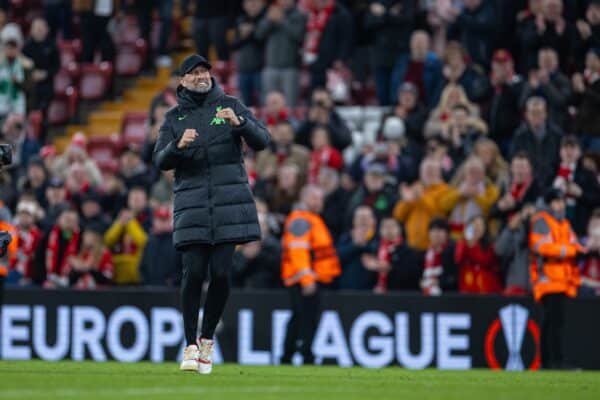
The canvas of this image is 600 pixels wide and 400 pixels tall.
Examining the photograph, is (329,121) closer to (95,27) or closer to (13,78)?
(13,78)

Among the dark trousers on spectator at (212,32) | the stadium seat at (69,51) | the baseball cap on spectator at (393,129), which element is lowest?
the baseball cap on spectator at (393,129)

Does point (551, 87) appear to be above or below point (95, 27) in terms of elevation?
below

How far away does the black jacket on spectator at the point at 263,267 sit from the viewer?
60.4 ft

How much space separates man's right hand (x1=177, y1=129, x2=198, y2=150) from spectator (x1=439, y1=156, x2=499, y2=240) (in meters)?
6.54

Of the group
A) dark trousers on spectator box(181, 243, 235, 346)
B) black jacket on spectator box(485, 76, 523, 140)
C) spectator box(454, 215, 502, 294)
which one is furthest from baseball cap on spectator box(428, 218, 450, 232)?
dark trousers on spectator box(181, 243, 235, 346)

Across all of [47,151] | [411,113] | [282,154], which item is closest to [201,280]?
[282,154]

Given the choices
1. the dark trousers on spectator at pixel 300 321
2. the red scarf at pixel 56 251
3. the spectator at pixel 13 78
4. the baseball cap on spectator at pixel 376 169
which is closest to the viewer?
the dark trousers on spectator at pixel 300 321

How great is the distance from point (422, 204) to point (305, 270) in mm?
1774

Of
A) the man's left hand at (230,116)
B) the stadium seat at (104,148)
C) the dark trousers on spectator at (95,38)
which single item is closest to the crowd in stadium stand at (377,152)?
the stadium seat at (104,148)

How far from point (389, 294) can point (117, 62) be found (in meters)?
9.39

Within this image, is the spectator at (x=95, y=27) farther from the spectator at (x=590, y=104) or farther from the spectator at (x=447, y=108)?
the spectator at (x=590, y=104)

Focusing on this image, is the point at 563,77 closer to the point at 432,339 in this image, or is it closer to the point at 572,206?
the point at 572,206

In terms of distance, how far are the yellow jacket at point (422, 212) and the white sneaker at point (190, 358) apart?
6.41 meters

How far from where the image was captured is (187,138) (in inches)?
467
